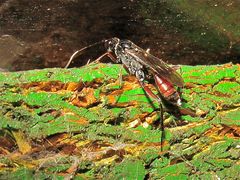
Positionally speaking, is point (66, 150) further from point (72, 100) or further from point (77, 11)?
point (77, 11)

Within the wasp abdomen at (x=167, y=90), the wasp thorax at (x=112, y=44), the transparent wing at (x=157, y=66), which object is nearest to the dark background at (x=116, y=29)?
the wasp thorax at (x=112, y=44)

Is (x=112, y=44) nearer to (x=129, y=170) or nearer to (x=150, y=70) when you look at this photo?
(x=150, y=70)

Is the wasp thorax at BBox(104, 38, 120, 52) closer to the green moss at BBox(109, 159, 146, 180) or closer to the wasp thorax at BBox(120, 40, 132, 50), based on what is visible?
the wasp thorax at BBox(120, 40, 132, 50)

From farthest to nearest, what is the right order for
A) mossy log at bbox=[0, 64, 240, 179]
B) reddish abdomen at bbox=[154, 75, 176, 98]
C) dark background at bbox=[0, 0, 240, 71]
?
dark background at bbox=[0, 0, 240, 71] < reddish abdomen at bbox=[154, 75, 176, 98] < mossy log at bbox=[0, 64, 240, 179]

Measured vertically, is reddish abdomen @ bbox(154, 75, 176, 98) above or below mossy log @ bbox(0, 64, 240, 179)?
above

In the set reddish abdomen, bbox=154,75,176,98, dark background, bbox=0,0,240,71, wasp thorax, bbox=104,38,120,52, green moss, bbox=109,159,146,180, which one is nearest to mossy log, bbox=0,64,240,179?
green moss, bbox=109,159,146,180

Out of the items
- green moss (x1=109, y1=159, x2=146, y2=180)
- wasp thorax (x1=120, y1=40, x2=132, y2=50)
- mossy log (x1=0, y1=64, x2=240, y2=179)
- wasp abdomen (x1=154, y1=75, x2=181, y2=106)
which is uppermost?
wasp thorax (x1=120, y1=40, x2=132, y2=50)

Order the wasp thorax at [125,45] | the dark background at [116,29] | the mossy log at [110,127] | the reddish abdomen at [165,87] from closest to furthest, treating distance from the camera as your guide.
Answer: the mossy log at [110,127] < the reddish abdomen at [165,87] < the wasp thorax at [125,45] < the dark background at [116,29]

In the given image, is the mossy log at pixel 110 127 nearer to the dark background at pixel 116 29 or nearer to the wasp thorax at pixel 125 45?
the wasp thorax at pixel 125 45
